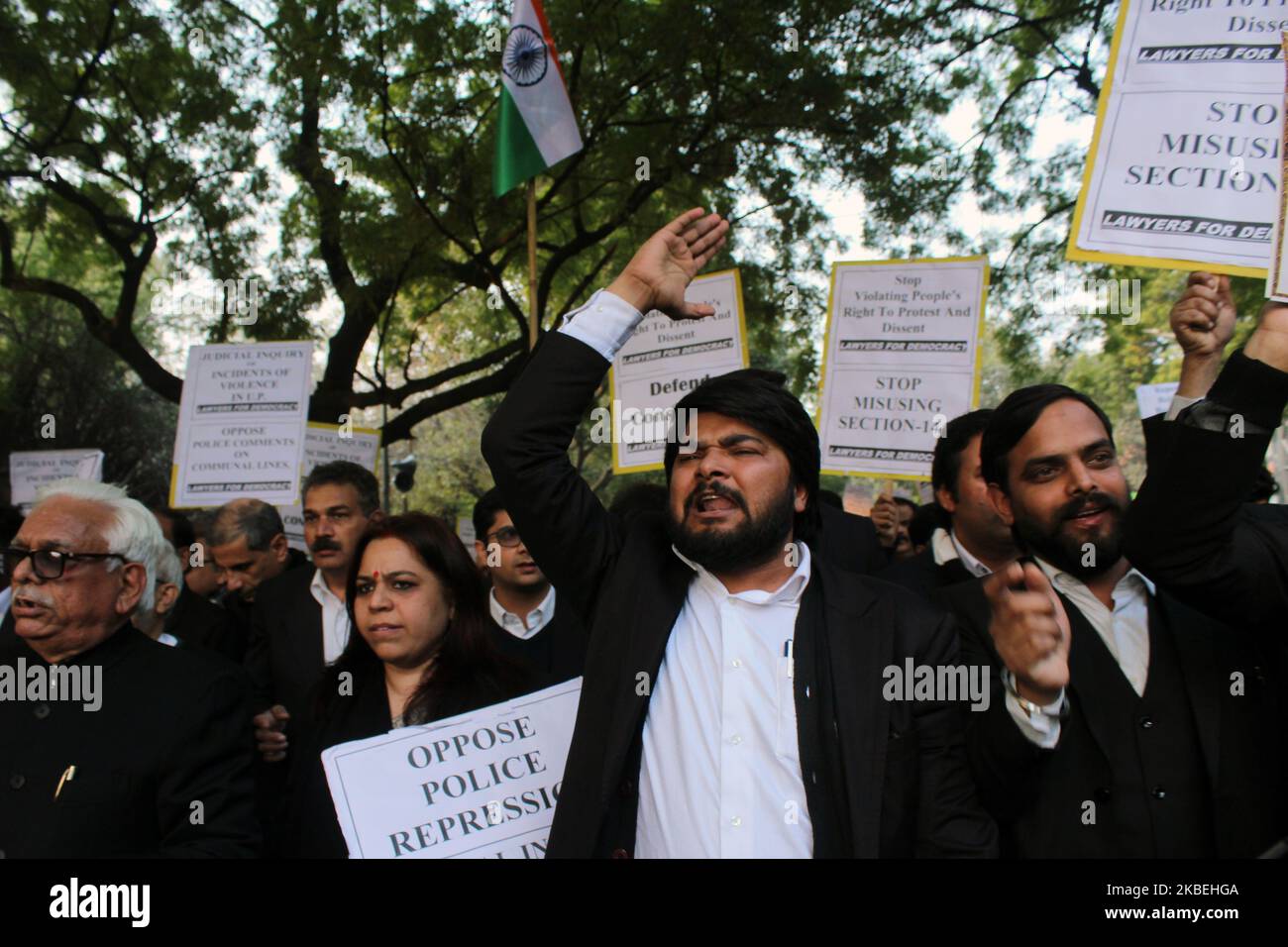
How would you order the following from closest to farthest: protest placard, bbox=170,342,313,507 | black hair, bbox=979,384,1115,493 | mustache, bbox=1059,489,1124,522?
mustache, bbox=1059,489,1124,522
black hair, bbox=979,384,1115,493
protest placard, bbox=170,342,313,507

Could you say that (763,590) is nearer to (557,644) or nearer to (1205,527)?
(1205,527)

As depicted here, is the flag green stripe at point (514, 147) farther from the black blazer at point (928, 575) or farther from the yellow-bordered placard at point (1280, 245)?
the yellow-bordered placard at point (1280, 245)

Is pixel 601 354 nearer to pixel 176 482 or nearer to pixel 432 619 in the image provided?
pixel 432 619

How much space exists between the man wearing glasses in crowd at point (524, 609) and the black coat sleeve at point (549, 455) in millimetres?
1850

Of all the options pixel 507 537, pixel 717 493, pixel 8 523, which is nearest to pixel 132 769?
pixel 717 493

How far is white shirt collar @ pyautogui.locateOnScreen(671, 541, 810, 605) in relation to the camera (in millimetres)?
2520

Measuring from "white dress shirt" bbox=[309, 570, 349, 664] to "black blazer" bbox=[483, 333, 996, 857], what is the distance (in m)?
2.02

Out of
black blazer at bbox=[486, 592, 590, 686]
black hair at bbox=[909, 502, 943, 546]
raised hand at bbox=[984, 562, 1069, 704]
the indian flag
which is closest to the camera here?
raised hand at bbox=[984, 562, 1069, 704]

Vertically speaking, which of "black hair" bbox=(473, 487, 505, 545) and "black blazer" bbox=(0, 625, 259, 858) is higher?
"black hair" bbox=(473, 487, 505, 545)

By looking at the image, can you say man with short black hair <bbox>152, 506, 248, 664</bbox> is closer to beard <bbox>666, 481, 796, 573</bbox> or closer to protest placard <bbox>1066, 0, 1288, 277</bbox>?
beard <bbox>666, 481, 796, 573</bbox>

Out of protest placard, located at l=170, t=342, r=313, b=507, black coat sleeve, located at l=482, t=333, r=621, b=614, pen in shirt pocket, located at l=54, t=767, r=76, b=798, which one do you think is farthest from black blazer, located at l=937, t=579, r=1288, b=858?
protest placard, located at l=170, t=342, r=313, b=507

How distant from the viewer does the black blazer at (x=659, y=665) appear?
2.25 metres
